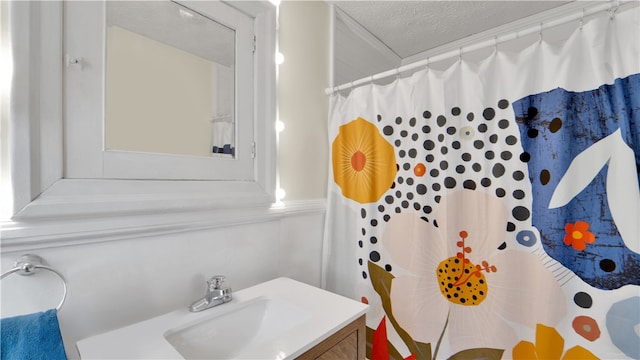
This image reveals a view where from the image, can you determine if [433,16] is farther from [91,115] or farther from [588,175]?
[91,115]

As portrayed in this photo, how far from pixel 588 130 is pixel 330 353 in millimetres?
1105

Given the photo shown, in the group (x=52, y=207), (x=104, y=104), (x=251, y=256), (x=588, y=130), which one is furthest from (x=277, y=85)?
(x=588, y=130)

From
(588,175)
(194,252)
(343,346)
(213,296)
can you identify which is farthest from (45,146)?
(588,175)

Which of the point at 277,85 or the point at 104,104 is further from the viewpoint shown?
the point at 277,85

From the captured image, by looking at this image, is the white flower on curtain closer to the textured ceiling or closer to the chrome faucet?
the chrome faucet

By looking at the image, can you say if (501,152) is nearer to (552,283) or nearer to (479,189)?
(479,189)

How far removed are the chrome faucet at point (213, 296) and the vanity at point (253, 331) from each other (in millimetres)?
18

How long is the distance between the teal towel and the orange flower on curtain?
57.1 inches

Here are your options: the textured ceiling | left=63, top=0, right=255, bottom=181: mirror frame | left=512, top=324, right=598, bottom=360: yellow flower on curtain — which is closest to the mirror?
left=63, top=0, right=255, bottom=181: mirror frame

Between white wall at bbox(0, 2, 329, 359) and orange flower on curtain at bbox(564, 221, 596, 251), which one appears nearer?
white wall at bbox(0, 2, 329, 359)

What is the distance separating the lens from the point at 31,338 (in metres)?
0.57

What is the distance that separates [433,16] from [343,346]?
184 centimetres

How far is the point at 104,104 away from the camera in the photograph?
79 centimetres

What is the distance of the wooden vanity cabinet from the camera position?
754 mm
